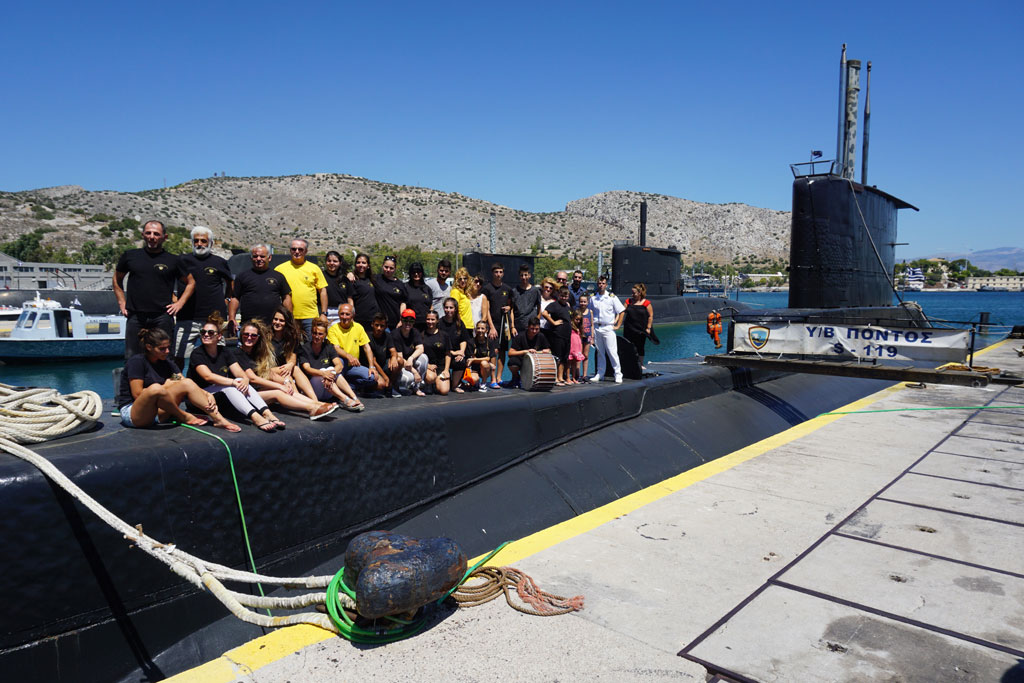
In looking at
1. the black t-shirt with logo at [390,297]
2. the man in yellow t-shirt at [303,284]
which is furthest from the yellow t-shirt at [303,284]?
the black t-shirt with logo at [390,297]

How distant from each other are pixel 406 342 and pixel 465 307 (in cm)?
118

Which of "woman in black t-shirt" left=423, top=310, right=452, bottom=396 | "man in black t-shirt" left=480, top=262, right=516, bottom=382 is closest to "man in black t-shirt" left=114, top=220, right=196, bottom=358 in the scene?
"woman in black t-shirt" left=423, top=310, right=452, bottom=396

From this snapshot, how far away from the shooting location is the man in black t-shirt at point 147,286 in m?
5.79

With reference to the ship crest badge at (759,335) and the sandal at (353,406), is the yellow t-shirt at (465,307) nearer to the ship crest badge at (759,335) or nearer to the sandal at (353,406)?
the sandal at (353,406)

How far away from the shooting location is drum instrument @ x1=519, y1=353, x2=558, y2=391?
781 cm

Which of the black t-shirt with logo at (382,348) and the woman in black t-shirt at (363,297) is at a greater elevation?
the woman in black t-shirt at (363,297)

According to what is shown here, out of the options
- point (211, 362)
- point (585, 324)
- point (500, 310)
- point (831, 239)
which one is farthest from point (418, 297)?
point (831, 239)

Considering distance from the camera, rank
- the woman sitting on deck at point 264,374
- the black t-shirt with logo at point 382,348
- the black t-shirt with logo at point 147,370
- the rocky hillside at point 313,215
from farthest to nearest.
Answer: the rocky hillside at point 313,215, the black t-shirt with logo at point 382,348, the woman sitting on deck at point 264,374, the black t-shirt with logo at point 147,370

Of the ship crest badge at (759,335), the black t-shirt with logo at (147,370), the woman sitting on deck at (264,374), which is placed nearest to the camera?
the black t-shirt with logo at (147,370)

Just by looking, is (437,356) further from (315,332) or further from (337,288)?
(315,332)

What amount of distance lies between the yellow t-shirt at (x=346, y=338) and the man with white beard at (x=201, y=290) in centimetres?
100

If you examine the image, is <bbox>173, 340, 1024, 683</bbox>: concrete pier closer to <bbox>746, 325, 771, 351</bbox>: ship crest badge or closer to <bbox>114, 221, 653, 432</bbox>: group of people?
<bbox>114, 221, 653, 432</bbox>: group of people

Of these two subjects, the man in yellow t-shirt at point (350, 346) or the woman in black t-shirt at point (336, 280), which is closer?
the man in yellow t-shirt at point (350, 346)

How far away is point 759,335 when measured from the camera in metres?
11.8
